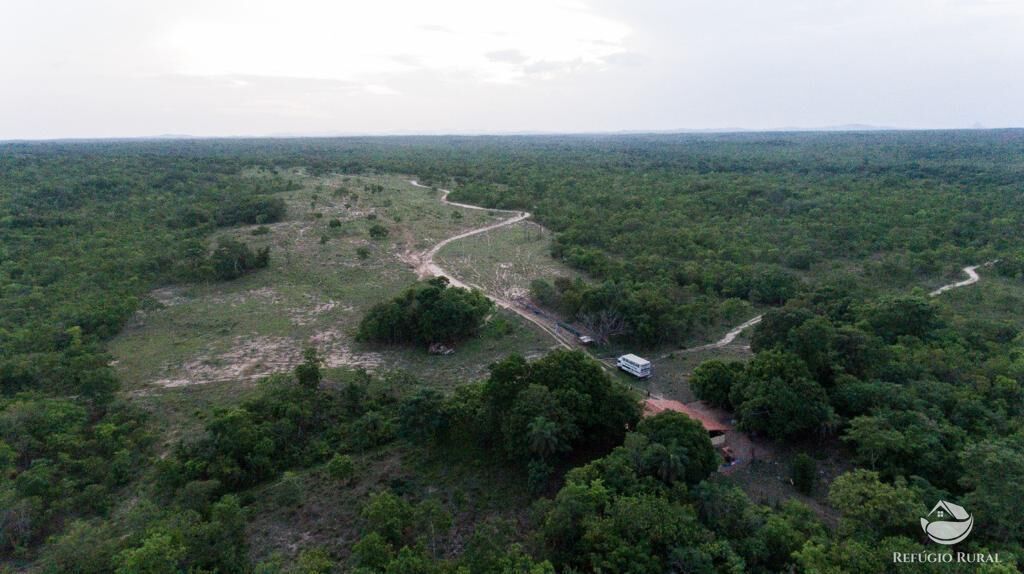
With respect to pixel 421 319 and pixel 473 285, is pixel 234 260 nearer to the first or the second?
pixel 473 285

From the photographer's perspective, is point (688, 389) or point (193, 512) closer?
point (193, 512)

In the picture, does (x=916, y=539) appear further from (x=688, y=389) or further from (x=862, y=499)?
(x=688, y=389)

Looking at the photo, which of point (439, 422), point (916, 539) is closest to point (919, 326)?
point (916, 539)

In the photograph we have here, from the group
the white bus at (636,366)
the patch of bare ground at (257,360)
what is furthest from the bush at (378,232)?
the white bus at (636,366)

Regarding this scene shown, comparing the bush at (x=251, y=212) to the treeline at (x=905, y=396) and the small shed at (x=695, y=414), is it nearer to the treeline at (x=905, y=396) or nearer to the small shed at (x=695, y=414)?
the small shed at (x=695, y=414)

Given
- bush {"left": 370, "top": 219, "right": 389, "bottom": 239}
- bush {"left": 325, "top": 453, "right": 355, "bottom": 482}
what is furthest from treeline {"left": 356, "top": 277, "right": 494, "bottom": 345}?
bush {"left": 370, "top": 219, "right": 389, "bottom": 239}

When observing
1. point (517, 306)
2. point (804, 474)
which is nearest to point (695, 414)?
point (804, 474)

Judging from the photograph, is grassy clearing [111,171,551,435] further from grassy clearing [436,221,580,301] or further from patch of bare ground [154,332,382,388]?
grassy clearing [436,221,580,301]
